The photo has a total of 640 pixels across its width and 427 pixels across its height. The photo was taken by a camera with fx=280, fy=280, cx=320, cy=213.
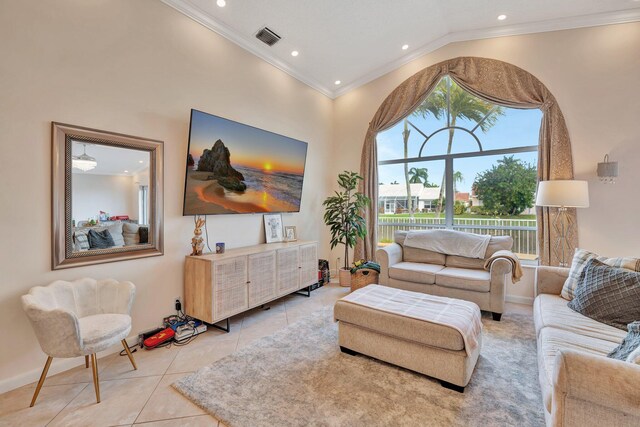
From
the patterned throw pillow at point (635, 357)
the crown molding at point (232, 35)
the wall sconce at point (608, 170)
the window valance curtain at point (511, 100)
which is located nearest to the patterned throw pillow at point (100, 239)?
the crown molding at point (232, 35)

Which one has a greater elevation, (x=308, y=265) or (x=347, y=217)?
(x=347, y=217)

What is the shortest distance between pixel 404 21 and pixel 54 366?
520 centimetres

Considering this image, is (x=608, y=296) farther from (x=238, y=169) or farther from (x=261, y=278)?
(x=238, y=169)

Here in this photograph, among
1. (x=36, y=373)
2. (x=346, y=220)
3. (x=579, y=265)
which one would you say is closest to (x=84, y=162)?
(x=36, y=373)

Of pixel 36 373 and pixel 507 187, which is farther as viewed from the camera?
pixel 507 187

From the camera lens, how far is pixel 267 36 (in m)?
3.60

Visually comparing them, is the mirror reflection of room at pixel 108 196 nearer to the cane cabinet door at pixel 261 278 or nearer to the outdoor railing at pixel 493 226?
the cane cabinet door at pixel 261 278

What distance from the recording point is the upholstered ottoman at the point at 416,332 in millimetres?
1983

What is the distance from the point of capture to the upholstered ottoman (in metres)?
1.98

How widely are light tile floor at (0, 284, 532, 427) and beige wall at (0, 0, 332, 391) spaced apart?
0.29 m

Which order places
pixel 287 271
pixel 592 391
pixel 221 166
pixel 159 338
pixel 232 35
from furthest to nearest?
pixel 287 271
pixel 232 35
pixel 221 166
pixel 159 338
pixel 592 391

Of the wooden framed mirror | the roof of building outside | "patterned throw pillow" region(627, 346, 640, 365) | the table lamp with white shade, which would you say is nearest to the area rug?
"patterned throw pillow" region(627, 346, 640, 365)

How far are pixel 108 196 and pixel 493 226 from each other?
15.9ft

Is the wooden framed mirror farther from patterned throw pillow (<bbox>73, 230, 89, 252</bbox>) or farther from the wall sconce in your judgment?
the wall sconce
